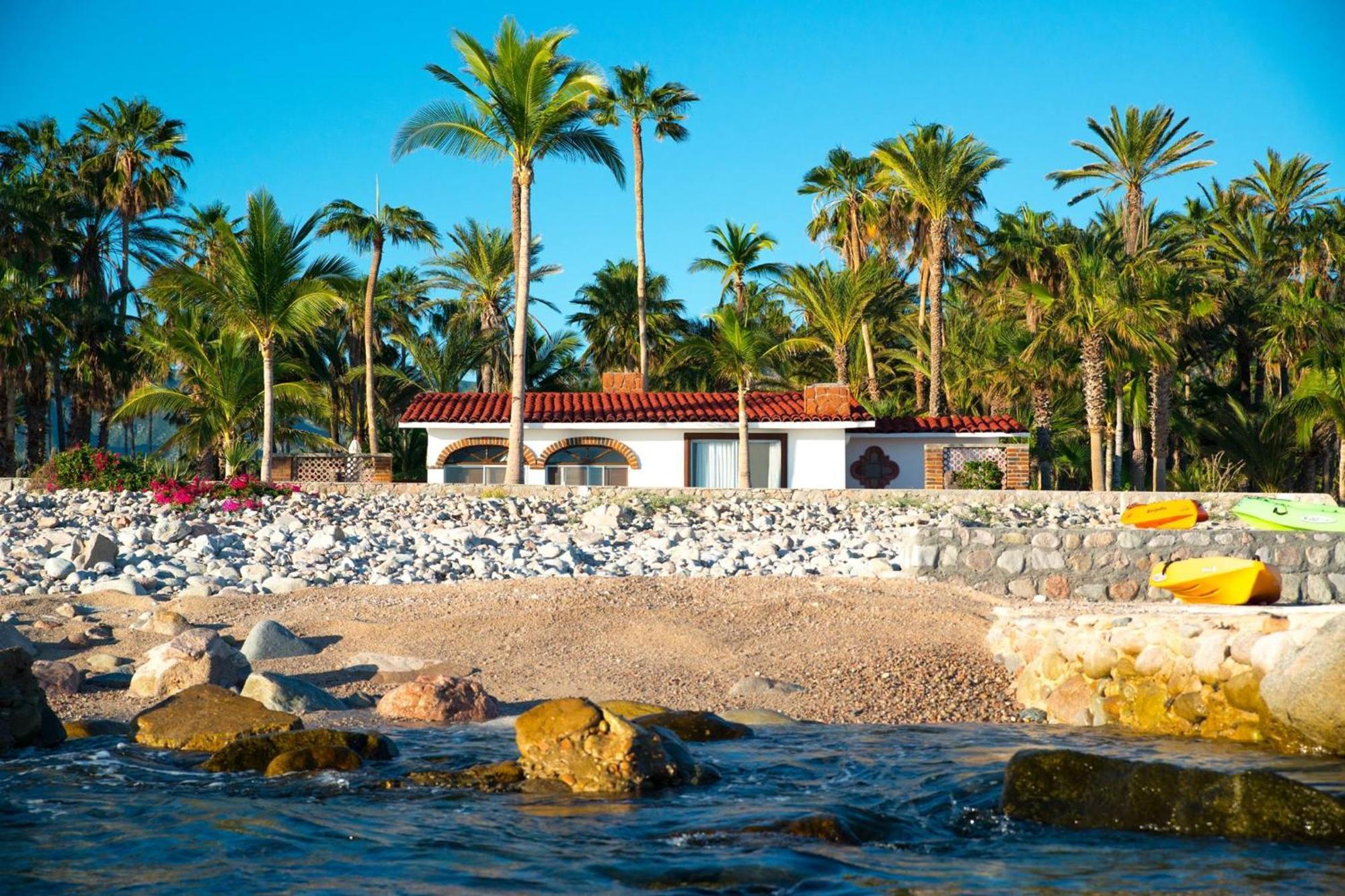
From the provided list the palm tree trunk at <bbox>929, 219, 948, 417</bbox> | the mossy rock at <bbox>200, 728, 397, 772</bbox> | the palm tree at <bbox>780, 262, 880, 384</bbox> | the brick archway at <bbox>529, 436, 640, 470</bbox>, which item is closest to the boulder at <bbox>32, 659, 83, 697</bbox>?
the mossy rock at <bbox>200, 728, 397, 772</bbox>

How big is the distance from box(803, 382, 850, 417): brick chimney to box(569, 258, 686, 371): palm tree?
13920mm

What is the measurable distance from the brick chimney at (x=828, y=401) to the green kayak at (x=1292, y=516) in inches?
569

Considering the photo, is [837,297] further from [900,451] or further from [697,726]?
[697,726]

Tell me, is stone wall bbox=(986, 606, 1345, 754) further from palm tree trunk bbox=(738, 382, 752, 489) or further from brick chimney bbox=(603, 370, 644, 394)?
brick chimney bbox=(603, 370, 644, 394)

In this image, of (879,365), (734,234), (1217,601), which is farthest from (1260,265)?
(1217,601)

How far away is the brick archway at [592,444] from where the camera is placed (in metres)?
27.6

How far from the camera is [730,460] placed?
2828cm

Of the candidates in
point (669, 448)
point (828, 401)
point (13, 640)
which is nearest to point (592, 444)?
point (669, 448)

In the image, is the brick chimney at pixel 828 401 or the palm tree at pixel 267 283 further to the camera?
the brick chimney at pixel 828 401

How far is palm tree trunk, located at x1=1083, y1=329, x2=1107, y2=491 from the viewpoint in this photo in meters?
26.4

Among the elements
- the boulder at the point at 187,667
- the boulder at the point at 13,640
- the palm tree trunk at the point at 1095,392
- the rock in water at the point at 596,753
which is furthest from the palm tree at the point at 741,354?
the rock in water at the point at 596,753

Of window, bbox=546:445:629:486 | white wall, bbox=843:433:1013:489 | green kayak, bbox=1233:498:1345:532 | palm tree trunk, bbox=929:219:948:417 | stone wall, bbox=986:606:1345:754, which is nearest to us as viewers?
stone wall, bbox=986:606:1345:754

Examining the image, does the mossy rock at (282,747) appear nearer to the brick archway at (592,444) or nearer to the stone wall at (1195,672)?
the stone wall at (1195,672)

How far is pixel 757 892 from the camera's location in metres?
4.40
